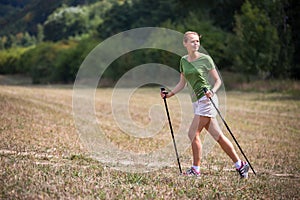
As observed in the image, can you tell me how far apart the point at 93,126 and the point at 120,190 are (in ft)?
37.1

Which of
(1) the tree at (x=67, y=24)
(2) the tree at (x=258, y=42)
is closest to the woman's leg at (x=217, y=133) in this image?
(2) the tree at (x=258, y=42)

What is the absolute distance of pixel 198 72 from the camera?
970 centimetres

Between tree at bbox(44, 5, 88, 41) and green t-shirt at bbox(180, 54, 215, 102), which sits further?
tree at bbox(44, 5, 88, 41)

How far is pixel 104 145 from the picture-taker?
45.6 feet

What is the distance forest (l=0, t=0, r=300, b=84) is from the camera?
49969mm

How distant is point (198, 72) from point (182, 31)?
59892 mm

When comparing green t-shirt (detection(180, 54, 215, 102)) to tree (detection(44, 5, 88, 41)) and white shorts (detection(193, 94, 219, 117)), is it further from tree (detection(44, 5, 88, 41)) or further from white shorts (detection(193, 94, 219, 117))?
tree (detection(44, 5, 88, 41))

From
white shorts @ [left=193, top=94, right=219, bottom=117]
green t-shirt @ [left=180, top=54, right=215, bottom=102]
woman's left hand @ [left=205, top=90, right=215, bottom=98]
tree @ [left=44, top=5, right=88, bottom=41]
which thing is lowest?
white shorts @ [left=193, top=94, right=219, bottom=117]

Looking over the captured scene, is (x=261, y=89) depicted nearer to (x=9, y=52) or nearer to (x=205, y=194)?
(x=205, y=194)

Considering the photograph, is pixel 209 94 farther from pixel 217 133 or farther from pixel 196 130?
pixel 217 133

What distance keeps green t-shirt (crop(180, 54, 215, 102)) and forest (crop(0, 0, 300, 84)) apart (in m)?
23.5

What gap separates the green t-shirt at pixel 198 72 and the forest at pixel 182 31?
23.5 metres

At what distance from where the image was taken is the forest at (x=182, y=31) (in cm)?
4997

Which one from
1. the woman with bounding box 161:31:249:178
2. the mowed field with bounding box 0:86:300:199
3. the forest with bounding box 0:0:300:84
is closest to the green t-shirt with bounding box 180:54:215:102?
the woman with bounding box 161:31:249:178
